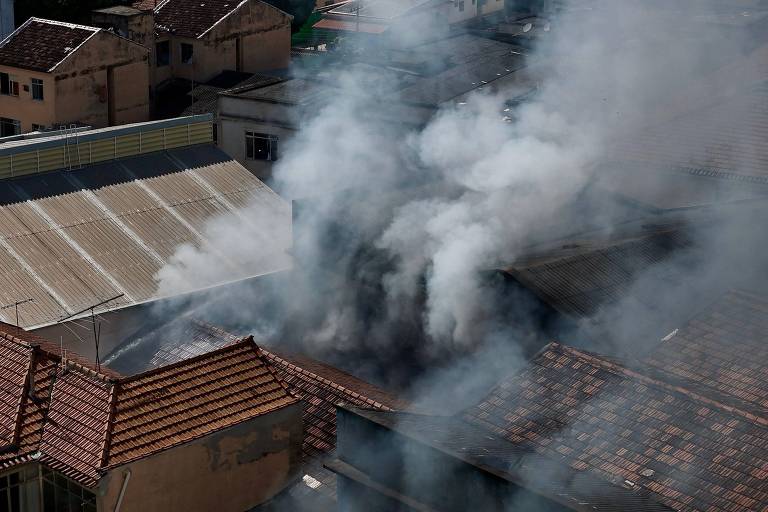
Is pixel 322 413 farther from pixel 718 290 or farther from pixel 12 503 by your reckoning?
pixel 718 290

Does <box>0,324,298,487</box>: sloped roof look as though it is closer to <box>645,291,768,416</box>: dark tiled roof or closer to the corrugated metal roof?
<box>645,291,768,416</box>: dark tiled roof

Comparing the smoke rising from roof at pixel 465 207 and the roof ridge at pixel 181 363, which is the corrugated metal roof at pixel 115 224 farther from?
the roof ridge at pixel 181 363

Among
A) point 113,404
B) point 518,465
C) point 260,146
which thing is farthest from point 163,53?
point 518,465

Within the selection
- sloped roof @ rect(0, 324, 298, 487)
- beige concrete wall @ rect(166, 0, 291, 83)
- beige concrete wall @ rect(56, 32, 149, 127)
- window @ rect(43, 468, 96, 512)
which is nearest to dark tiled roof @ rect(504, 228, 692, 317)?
sloped roof @ rect(0, 324, 298, 487)

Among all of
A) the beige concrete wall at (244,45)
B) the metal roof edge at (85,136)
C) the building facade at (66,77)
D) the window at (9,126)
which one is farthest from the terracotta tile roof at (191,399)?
the beige concrete wall at (244,45)

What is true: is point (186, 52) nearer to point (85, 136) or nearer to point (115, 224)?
point (85, 136)
